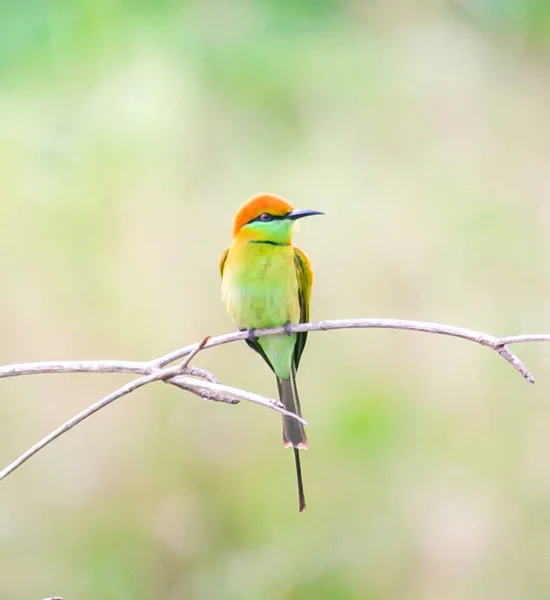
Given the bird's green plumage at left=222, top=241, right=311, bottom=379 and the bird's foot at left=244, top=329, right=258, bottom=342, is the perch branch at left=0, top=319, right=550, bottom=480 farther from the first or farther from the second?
the bird's green plumage at left=222, top=241, right=311, bottom=379

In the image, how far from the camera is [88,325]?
261 cm

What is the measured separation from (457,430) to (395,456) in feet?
0.69

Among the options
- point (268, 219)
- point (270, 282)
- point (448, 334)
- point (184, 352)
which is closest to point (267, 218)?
point (268, 219)

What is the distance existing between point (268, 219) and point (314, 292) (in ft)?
3.13

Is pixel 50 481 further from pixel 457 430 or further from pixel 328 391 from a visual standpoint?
pixel 457 430

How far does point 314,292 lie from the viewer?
2.66 metres

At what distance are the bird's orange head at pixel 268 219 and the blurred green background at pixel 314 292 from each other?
35.6 inches

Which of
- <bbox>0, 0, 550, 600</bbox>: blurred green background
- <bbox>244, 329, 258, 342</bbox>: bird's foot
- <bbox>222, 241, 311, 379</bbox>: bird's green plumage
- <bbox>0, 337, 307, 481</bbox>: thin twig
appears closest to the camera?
<bbox>0, 337, 307, 481</bbox>: thin twig

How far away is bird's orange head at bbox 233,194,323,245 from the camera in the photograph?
1705mm

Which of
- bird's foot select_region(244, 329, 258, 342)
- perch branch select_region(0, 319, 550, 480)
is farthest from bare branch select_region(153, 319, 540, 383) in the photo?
bird's foot select_region(244, 329, 258, 342)

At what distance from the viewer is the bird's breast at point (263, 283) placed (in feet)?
5.87

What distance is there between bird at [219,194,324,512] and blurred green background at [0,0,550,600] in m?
0.77

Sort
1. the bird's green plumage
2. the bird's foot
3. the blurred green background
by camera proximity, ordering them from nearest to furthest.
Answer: the bird's foot
the bird's green plumage
the blurred green background

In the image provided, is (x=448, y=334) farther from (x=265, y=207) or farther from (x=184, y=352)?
(x=265, y=207)
